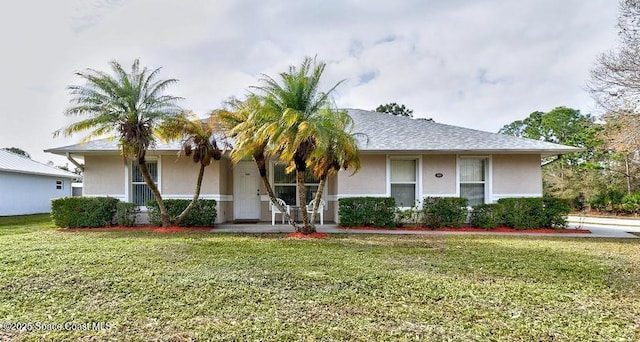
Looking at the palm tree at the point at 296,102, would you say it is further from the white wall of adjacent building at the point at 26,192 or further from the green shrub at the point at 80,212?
the white wall of adjacent building at the point at 26,192

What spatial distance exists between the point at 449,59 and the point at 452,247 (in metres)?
9.77

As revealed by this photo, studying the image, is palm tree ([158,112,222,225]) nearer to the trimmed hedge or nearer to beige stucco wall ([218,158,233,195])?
beige stucco wall ([218,158,233,195])

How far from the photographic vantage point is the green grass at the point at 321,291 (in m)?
3.53

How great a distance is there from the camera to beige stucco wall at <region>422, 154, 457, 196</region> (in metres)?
12.2

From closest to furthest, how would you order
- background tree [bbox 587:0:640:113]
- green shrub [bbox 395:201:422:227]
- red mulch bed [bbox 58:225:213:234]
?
red mulch bed [bbox 58:225:213:234] → green shrub [bbox 395:201:422:227] → background tree [bbox 587:0:640:113]

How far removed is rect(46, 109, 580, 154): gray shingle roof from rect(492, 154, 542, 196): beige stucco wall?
537 mm

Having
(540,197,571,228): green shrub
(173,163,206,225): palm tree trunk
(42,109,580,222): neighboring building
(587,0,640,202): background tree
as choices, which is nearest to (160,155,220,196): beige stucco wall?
(42,109,580,222): neighboring building

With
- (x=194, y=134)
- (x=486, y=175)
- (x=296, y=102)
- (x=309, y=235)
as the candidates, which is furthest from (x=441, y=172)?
(x=194, y=134)

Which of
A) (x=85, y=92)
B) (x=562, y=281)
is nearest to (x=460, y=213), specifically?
(x=562, y=281)

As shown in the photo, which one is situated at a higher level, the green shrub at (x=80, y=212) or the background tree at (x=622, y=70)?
the background tree at (x=622, y=70)

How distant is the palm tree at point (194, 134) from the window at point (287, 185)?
2.79 metres

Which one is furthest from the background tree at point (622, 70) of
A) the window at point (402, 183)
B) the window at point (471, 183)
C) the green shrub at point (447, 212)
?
the window at point (402, 183)

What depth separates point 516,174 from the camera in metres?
12.2

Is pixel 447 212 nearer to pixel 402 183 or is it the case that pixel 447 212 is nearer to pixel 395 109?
Answer: pixel 402 183
